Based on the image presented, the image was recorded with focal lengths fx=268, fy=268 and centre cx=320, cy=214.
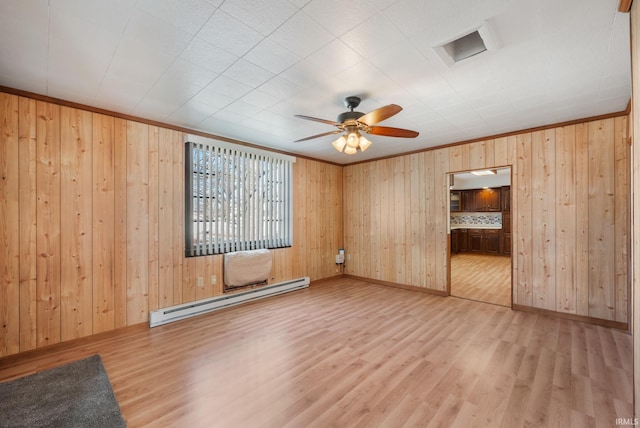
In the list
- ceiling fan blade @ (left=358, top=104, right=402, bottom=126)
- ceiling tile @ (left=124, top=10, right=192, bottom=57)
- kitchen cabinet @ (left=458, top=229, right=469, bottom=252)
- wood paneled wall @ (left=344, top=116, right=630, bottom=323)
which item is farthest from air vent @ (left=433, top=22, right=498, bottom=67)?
kitchen cabinet @ (left=458, top=229, right=469, bottom=252)

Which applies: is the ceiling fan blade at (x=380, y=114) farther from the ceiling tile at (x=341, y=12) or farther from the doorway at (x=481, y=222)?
the doorway at (x=481, y=222)

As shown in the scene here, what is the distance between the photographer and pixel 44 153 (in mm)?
2797

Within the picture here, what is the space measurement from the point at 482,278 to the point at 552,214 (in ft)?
8.18

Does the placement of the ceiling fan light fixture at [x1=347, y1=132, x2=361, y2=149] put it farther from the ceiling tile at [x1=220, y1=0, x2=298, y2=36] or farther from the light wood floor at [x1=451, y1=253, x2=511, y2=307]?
the light wood floor at [x1=451, y1=253, x2=511, y2=307]

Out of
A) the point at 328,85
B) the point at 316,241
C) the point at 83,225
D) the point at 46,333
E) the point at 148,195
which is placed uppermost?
the point at 328,85

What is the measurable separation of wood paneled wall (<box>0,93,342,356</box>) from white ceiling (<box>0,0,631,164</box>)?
0.39m

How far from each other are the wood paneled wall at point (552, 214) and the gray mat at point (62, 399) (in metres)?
4.58

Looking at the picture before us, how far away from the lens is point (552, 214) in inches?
147

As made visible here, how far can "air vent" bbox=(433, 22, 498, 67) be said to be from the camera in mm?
1844

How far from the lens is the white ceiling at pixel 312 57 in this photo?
165cm

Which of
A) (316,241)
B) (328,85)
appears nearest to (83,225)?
(328,85)

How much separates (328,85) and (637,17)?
194cm

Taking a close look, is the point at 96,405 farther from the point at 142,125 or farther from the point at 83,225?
the point at 142,125

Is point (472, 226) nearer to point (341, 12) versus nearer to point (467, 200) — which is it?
point (467, 200)
